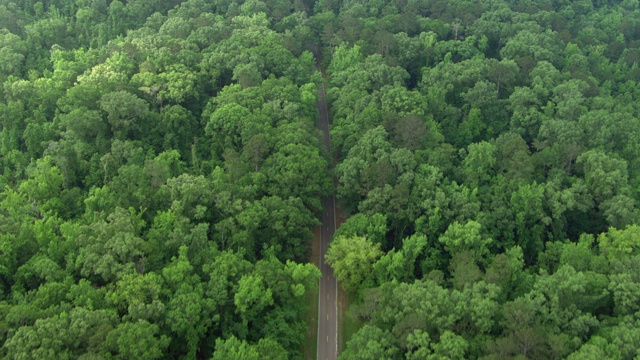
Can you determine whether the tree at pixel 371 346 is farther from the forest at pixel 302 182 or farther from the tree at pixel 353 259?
the tree at pixel 353 259

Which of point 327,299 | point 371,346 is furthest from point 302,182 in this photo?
point 371,346

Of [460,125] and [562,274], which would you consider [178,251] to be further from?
[460,125]

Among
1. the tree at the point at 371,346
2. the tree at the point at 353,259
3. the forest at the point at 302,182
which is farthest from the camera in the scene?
the tree at the point at 353,259

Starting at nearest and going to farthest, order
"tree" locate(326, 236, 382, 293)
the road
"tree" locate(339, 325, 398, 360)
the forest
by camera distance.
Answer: "tree" locate(339, 325, 398, 360)
the forest
the road
"tree" locate(326, 236, 382, 293)

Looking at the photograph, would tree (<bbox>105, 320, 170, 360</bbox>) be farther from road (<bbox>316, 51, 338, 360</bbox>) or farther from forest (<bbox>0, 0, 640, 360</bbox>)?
road (<bbox>316, 51, 338, 360</bbox>)

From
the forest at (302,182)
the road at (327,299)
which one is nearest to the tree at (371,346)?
the forest at (302,182)

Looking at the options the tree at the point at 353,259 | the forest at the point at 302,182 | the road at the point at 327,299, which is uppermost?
the forest at the point at 302,182

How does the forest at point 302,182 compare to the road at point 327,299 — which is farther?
the road at point 327,299

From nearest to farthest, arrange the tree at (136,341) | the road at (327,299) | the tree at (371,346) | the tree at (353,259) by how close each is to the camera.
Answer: the tree at (136,341) < the tree at (371,346) < the road at (327,299) < the tree at (353,259)

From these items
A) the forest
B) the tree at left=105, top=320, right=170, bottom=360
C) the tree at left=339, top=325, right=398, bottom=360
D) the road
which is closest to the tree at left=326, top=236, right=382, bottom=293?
the forest
